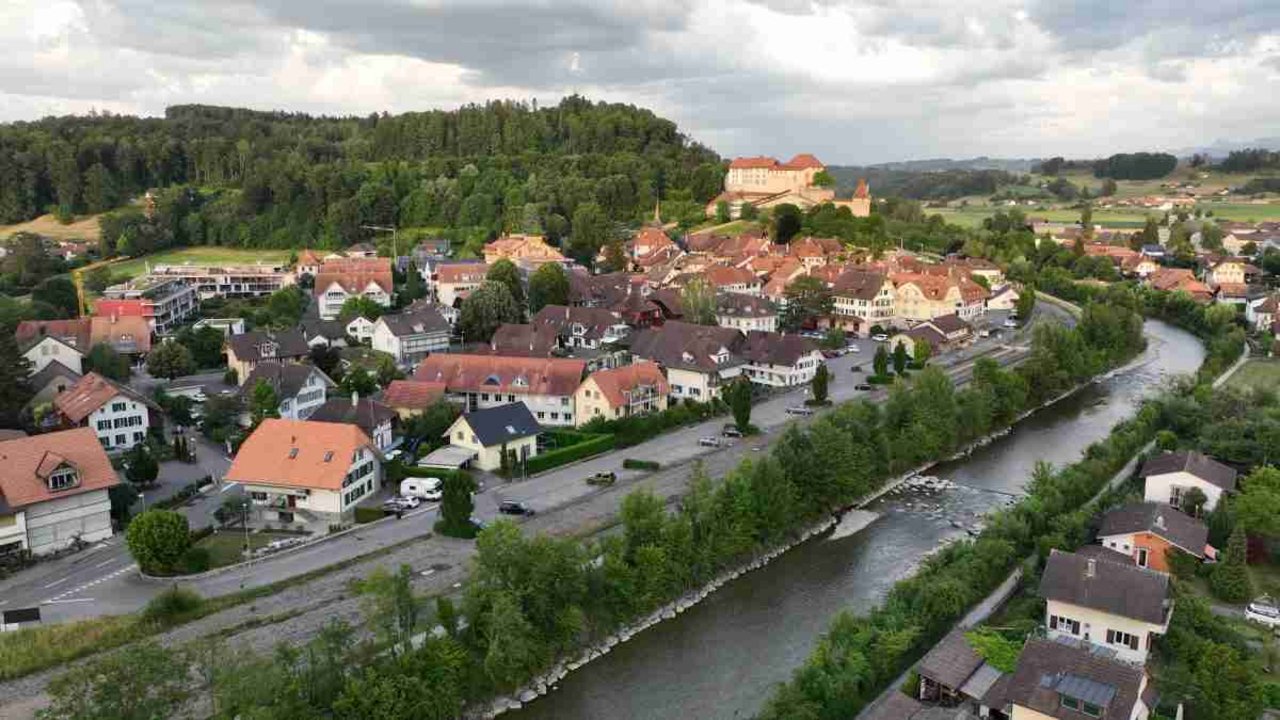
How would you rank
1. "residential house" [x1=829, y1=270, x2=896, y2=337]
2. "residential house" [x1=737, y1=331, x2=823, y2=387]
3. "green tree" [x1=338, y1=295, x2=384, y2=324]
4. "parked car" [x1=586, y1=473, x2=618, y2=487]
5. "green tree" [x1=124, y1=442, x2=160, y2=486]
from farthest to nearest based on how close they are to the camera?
"residential house" [x1=829, y1=270, x2=896, y2=337]
"green tree" [x1=338, y1=295, x2=384, y2=324]
"residential house" [x1=737, y1=331, x2=823, y2=387]
"parked car" [x1=586, y1=473, x2=618, y2=487]
"green tree" [x1=124, y1=442, x2=160, y2=486]

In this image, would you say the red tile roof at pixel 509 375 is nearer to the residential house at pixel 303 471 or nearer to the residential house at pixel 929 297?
the residential house at pixel 303 471

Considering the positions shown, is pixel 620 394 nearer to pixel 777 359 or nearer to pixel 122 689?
pixel 777 359

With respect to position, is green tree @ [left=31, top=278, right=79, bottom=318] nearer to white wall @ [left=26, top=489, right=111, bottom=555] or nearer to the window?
white wall @ [left=26, top=489, right=111, bottom=555]

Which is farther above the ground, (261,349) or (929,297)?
(929,297)

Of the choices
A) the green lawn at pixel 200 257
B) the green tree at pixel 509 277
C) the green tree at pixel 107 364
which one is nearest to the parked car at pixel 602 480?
the green tree at pixel 107 364

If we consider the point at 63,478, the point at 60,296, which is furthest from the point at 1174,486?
the point at 60,296

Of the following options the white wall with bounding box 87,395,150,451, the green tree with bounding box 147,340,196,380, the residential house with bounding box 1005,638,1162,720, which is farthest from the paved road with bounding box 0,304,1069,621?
the residential house with bounding box 1005,638,1162,720
